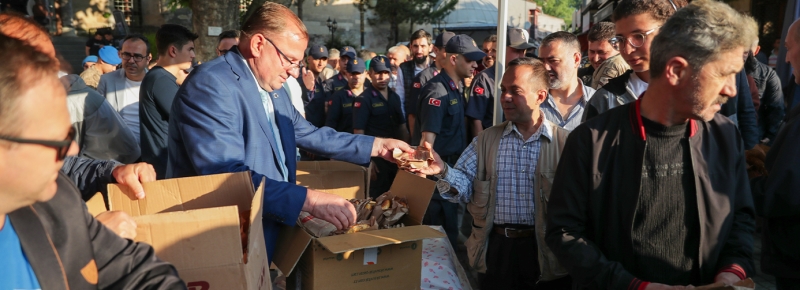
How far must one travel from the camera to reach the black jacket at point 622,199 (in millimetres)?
2039

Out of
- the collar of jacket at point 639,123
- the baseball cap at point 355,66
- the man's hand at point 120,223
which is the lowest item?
the man's hand at point 120,223

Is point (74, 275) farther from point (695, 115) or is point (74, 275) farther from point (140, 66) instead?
point (140, 66)

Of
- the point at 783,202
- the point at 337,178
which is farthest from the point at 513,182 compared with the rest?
the point at 783,202

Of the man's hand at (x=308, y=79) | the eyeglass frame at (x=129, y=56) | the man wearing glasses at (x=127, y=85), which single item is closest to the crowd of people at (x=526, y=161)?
the man wearing glasses at (x=127, y=85)

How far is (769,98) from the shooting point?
554 cm

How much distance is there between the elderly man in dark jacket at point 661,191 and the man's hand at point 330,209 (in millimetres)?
900

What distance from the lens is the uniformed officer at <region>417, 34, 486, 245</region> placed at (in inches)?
215

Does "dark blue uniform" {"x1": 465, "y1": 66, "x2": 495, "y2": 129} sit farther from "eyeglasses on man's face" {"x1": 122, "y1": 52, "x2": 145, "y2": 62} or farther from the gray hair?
"eyeglasses on man's face" {"x1": 122, "y1": 52, "x2": 145, "y2": 62}

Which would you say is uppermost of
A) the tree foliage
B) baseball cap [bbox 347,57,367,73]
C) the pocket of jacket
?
the tree foliage

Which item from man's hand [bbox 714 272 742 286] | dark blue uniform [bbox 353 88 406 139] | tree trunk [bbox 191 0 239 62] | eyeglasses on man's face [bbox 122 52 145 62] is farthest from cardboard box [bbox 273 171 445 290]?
tree trunk [bbox 191 0 239 62]

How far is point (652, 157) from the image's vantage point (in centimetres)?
203

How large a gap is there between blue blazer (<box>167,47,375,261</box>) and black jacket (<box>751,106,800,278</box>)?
74.6 inches

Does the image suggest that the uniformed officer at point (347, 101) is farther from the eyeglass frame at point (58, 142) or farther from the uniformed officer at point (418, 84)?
the eyeglass frame at point (58, 142)

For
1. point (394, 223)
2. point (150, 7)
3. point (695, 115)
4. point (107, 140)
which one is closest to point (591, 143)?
point (695, 115)
